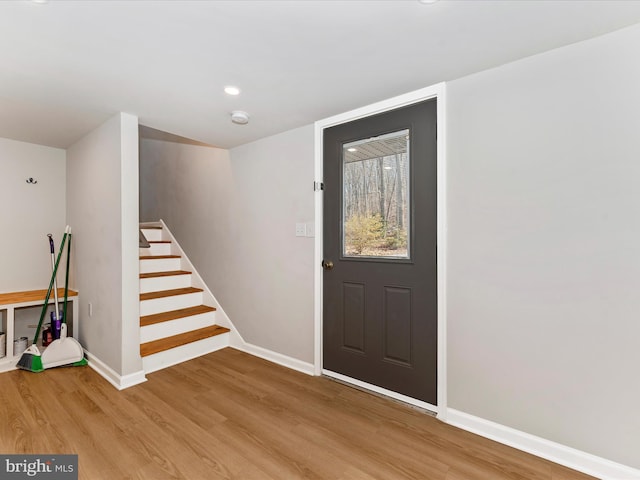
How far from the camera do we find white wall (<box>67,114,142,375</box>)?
2.49 meters

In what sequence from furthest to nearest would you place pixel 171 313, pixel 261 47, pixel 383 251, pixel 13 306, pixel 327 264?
1. pixel 171 313
2. pixel 13 306
3. pixel 327 264
4. pixel 383 251
5. pixel 261 47

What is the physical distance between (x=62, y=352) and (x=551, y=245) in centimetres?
390

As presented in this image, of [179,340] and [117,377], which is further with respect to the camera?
[179,340]

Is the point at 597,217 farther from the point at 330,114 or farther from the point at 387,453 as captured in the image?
the point at 330,114

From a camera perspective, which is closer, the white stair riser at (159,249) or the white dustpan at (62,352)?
the white dustpan at (62,352)

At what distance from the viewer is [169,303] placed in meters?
3.40

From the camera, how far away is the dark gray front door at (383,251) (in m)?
2.12

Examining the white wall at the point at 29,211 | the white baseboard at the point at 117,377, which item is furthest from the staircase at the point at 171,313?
the white wall at the point at 29,211

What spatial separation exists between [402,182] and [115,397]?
266 cm

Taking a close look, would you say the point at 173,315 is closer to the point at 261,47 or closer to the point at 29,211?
the point at 29,211

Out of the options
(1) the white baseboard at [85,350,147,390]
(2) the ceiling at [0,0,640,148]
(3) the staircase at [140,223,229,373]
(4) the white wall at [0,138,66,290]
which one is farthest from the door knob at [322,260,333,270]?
(4) the white wall at [0,138,66,290]

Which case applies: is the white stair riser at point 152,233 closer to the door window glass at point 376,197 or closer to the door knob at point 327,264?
the door knob at point 327,264

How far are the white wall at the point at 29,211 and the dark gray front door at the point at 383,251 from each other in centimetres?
321

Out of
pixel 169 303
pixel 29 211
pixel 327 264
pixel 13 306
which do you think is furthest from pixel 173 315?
pixel 29 211
